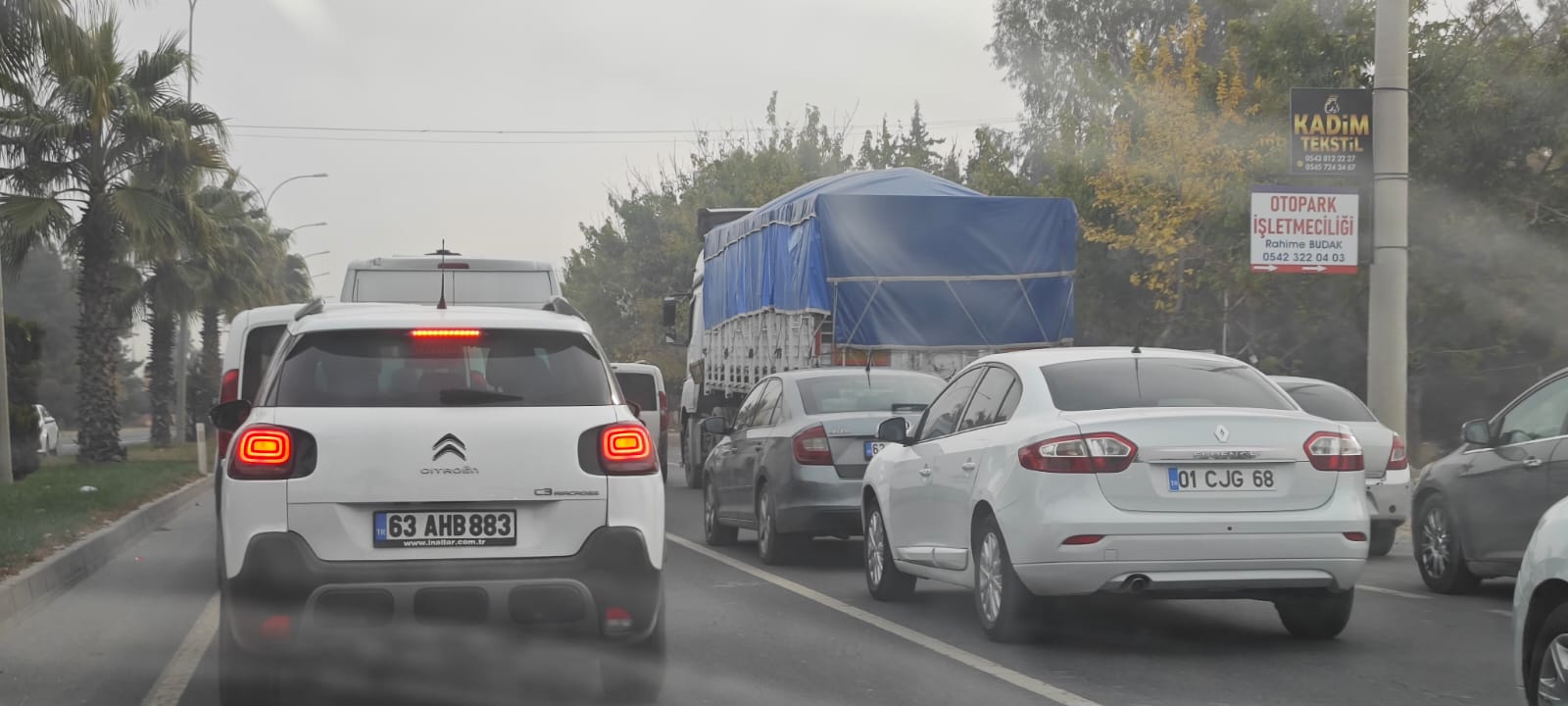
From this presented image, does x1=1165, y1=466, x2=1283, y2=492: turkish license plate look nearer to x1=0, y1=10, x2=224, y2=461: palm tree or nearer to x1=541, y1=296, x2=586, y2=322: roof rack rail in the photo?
x1=541, y1=296, x2=586, y2=322: roof rack rail

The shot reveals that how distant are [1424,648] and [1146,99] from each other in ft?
85.8

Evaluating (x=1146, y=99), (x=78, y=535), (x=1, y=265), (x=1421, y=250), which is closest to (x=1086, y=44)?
(x=1146, y=99)

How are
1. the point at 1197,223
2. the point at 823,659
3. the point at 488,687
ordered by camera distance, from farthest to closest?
the point at 1197,223 → the point at 823,659 → the point at 488,687

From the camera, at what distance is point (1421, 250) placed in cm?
2803

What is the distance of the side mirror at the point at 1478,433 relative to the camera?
33.4 feet

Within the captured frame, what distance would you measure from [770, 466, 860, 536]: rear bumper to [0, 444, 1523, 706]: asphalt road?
1.78 feet

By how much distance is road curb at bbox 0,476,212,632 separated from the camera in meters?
10.9

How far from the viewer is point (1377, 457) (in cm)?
1348

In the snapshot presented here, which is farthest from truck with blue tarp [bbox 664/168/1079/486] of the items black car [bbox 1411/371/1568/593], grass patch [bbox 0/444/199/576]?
grass patch [bbox 0/444/199/576]

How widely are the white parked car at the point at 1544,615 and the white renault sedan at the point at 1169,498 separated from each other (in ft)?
7.40

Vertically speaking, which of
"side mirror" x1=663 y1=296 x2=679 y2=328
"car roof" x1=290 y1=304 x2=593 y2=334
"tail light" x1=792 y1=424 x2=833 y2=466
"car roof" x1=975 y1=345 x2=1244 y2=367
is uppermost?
"side mirror" x1=663 y1=296 x2=679 y2=328

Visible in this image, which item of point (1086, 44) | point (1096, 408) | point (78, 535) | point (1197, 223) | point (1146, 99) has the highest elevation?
point (1086, 44)

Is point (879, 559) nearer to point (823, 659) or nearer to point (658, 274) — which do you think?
point (823, 659)

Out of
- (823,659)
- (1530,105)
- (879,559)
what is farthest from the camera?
(1530,105)
